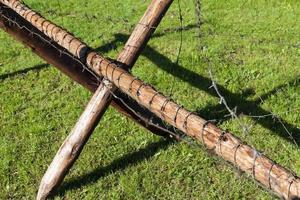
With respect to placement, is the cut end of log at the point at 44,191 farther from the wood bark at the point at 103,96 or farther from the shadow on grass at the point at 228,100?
the shadow on grass at the point at 228,100

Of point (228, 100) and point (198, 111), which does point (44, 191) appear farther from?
point (228, 100)

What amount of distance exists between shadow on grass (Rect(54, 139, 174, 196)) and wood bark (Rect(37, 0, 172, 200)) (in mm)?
379

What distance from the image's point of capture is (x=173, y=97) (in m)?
6.05

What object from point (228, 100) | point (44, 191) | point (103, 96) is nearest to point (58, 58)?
point (103, 96)

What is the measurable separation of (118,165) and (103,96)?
Result: 111 centimetres

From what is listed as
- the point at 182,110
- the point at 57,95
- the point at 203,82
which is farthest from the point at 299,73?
the point at 182,110

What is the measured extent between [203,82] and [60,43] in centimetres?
242

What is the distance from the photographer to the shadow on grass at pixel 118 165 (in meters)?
4.80

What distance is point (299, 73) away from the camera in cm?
632

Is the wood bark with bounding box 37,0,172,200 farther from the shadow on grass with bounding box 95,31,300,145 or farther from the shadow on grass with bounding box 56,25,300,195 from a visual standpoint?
the shadow on grass with bounding box 95,31,300,145

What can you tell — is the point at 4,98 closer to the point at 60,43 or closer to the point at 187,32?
the point at 60,43

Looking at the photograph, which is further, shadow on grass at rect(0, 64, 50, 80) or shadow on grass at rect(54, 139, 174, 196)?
shadow on grass at rect(0, 64, 50, 80)

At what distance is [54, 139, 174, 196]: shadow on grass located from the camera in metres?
4.80

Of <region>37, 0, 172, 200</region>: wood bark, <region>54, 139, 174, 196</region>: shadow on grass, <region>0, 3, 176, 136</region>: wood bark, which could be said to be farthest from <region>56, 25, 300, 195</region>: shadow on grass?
<region>37, 0, 172, 200</region>: wood bark
